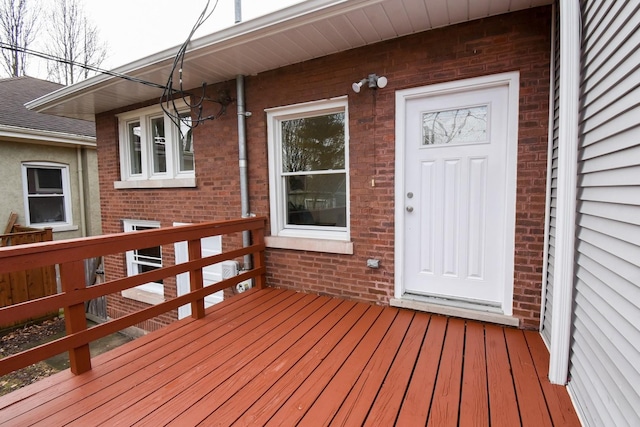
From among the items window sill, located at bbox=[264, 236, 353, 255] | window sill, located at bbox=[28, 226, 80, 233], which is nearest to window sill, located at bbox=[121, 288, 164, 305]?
window sill, located at bbox=[264, 236, 353, 255]

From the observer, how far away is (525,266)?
2.53 metres

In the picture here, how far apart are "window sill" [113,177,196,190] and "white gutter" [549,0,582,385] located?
4.06m

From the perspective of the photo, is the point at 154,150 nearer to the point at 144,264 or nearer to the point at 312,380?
the point at 144,264

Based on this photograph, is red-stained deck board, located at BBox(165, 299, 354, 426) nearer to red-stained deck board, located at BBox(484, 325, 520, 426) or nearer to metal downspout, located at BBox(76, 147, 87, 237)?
red-stained deck board, located at BBox(484, 325, 520, 426)

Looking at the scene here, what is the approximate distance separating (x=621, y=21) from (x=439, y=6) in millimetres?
1412

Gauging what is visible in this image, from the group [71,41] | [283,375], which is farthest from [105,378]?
[71,41]

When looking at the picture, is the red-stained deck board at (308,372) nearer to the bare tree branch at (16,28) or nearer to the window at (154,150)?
the window at (154,150)

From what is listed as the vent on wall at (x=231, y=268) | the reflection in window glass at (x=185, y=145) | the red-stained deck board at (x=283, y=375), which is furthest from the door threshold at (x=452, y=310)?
the reflection in window glass at (x=185, y=145)

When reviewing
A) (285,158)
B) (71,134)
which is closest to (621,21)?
(285,158)

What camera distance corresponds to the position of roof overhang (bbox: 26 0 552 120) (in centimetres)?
238

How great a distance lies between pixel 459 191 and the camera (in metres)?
2.75

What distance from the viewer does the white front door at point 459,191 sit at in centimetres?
258

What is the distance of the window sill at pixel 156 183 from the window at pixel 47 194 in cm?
360

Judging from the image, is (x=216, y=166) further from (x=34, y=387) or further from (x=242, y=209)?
(x=34, y=387)
